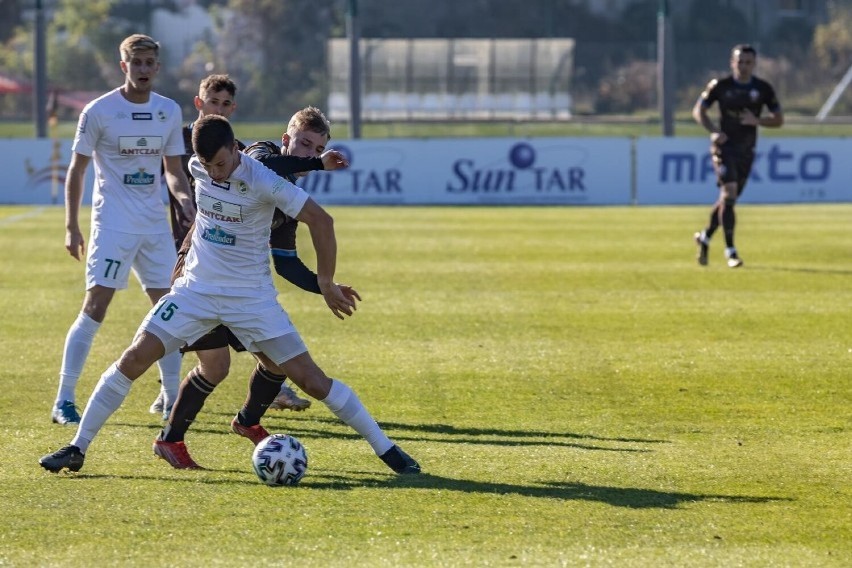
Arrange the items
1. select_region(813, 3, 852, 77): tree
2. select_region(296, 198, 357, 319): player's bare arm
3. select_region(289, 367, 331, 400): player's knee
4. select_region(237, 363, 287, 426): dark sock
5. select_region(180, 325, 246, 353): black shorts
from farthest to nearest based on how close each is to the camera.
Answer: select_region(813, 3, 852, 77): tree < select_region(237, 363, 287, 426): dark sock < select_region(180, 325, 246, 353): black shorts < select_region(289, 367, 331, 400): player's knee < select_region(296, 198, 357, 319): player's bare arm

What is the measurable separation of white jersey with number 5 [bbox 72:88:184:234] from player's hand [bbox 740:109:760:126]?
919cm

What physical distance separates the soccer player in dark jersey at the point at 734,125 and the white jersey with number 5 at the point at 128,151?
30.0ft

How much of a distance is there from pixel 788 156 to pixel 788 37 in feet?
53.7

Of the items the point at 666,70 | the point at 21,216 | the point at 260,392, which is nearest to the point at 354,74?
the point at 666,70

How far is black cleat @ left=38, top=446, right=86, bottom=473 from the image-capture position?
22.2 ft

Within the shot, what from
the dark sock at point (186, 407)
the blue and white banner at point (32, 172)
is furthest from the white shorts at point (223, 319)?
the blue and white banner at point (32, 172)

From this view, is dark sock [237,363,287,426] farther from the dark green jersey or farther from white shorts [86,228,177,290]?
the dark green jersey

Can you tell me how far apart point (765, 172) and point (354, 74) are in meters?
9.36

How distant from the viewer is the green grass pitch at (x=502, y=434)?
5.74 m

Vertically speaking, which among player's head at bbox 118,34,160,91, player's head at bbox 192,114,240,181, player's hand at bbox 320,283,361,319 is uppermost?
player's head at bbox 118,34,160,91

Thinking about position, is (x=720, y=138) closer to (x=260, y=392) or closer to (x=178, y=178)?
(x=178, y=178)

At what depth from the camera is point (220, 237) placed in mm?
6574

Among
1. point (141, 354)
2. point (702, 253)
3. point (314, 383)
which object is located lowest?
point (702, 253)

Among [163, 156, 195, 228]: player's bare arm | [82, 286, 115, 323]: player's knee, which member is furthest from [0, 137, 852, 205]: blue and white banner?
[82, 286, 115, 323]: player's knee
